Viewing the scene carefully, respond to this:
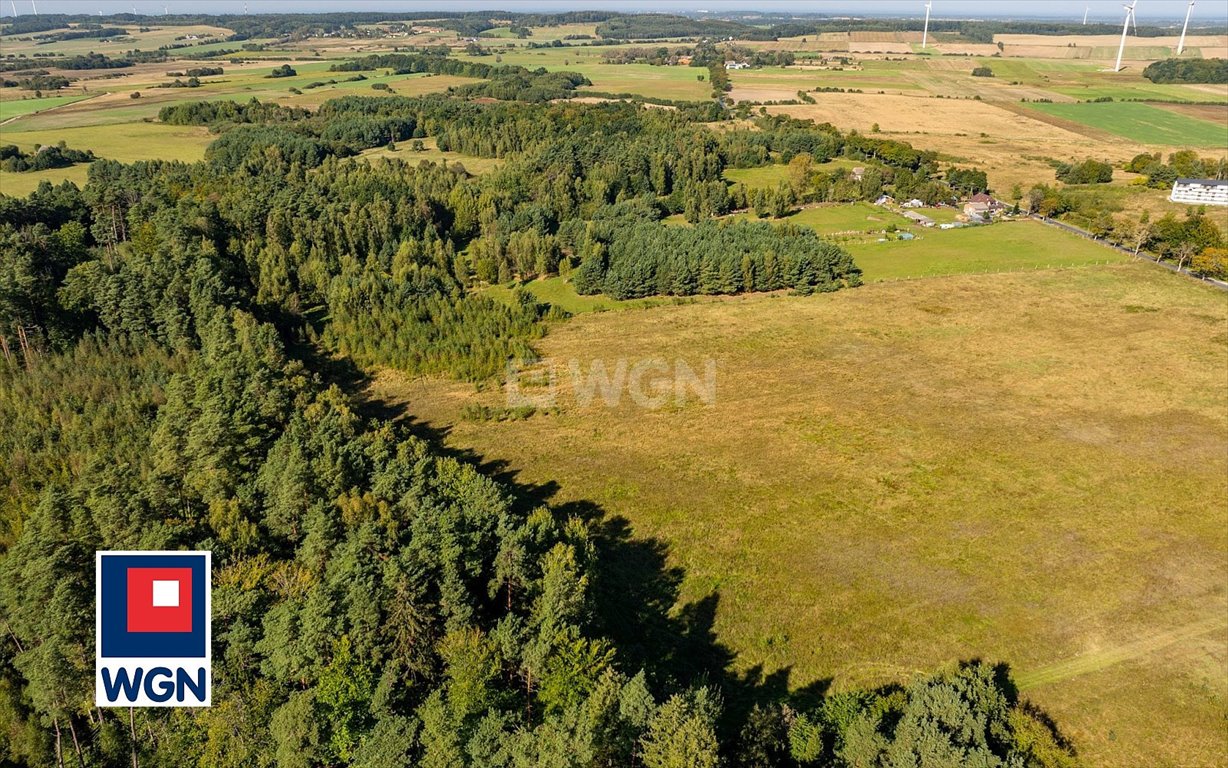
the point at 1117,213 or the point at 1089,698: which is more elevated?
the point at 1117,213

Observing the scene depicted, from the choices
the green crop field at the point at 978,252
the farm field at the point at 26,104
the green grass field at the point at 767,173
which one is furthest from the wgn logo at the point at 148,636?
the farm field at the point at 26,104

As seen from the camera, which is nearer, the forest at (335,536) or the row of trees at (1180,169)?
the forest at (335,536)

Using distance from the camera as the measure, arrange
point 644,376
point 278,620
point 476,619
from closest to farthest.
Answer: point 278,620
point 476,619
point 644,376

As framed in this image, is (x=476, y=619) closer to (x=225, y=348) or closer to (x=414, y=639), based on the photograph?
(x=414, y=639)

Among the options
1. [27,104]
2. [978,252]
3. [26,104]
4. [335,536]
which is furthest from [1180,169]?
[26,104]

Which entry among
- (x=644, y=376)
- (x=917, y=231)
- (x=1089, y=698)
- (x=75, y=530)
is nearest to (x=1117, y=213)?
(x=917, y=231)

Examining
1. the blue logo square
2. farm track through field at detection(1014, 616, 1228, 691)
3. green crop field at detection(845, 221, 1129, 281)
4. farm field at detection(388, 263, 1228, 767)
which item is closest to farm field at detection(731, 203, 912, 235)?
green crop field at detection(845, 221, 1129, 281)

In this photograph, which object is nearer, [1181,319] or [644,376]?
[644,376]

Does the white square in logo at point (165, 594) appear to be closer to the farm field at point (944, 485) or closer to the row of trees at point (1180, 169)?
the farm field at point (944, 485)
